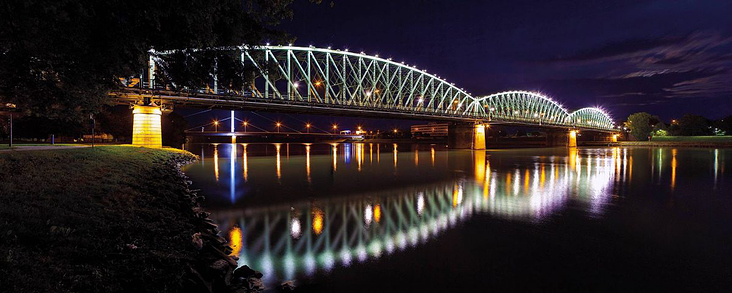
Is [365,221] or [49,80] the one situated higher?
[49,80]

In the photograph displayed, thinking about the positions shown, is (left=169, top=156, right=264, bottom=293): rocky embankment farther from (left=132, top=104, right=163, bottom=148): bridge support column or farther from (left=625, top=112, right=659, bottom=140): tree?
(left=625, top=112, right=659, bottom=140): tree

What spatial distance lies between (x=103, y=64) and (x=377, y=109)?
61.5m

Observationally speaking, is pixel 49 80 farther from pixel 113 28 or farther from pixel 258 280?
pixel 258 280

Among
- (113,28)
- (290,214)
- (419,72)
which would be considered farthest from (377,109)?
(113,28)

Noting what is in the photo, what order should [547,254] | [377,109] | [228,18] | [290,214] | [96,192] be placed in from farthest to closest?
[377,109] → [290,214] → [96,192] → [228,18] → [547,254]

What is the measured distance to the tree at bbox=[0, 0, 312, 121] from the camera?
7160 millimetres

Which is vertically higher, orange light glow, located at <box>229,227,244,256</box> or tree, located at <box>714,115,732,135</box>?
tree, located at <box>714,115,732,135</box>

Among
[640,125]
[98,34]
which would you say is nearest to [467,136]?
[98,34]

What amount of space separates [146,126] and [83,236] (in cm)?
4571

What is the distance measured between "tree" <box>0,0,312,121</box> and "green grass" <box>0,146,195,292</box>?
2.75 m

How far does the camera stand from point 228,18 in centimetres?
896

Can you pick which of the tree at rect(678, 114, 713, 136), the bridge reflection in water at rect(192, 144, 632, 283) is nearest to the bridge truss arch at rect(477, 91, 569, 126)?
the tree at rect(678, 114, 713, 136)

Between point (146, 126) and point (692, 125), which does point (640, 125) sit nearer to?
point (692, 125)

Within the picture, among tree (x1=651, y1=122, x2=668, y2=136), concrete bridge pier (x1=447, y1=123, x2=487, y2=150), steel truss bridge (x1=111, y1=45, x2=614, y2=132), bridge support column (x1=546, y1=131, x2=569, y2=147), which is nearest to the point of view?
steel truss bridge (x1=111, y1=45, x2=614, y2=132)
